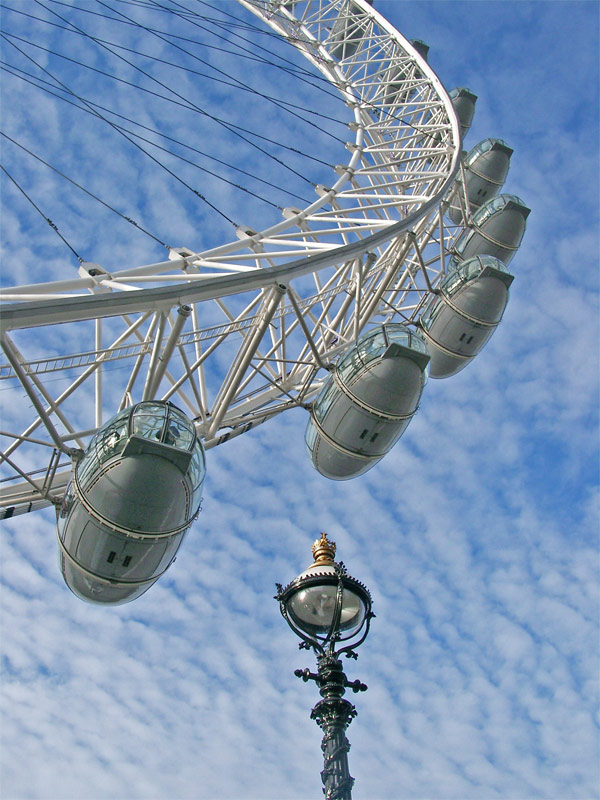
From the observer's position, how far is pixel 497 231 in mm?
22781

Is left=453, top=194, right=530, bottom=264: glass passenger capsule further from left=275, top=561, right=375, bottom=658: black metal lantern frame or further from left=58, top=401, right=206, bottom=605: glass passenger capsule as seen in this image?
left=275, top=561, right=375, bottom=658: black metal lantern frame

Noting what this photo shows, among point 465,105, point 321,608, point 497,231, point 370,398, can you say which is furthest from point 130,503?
point 465,105

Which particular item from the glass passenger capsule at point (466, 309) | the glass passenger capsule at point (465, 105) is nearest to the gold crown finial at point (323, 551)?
the glass passenger capsule at point (466, 309)

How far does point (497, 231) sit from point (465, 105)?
8178 mm

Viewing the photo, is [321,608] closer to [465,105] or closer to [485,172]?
[485,172]

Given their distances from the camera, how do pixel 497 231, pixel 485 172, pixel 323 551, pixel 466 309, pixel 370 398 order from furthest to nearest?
pixel 485 172 < pixel 497 231 < pixel 466 309 < pixel 370 398 < pixel 323 551

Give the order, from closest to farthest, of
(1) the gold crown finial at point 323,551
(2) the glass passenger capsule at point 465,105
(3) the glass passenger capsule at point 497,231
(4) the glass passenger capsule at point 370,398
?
(1) the gold crown finial at point 323,551 → (4) the glass passenger capsule at point 370,398 → (3) the glass passenger capsule at point 497,231 → (2) the glass passenger capsule at point 465,105

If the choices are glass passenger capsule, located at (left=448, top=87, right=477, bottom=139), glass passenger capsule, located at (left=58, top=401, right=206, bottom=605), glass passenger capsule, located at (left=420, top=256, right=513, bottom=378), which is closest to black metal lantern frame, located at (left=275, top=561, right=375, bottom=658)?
glass passenger capsule, located at (left=58, top=401, right=206, bottom=605)

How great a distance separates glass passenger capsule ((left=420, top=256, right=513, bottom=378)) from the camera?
19000 millimetres

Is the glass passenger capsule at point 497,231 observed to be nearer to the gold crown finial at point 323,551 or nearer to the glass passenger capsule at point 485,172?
the glass passenger capsule at point 485,172

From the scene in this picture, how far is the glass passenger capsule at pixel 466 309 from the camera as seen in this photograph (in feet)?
62.3

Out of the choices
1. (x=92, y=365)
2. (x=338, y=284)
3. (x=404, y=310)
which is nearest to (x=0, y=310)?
(x=92, y=365)

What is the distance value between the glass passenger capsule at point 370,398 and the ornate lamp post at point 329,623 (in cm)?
687

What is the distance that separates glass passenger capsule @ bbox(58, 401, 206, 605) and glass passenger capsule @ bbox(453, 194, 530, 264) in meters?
13.1
